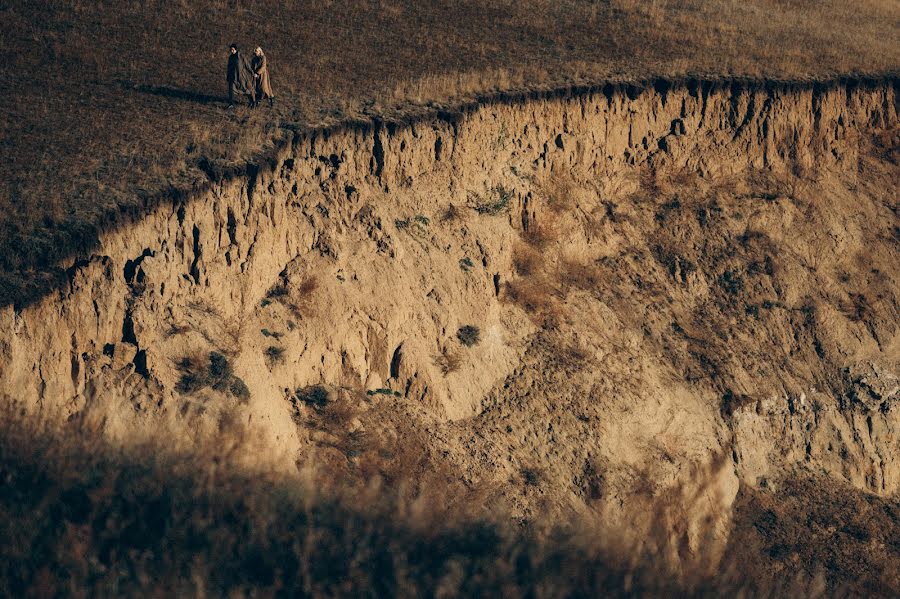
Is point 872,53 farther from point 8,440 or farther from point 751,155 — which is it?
point 8,440

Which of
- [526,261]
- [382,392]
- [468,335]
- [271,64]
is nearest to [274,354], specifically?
[382,392]

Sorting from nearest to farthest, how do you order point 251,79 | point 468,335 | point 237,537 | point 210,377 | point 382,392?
point 237,537 < point 210,377 < point 382,392 < point 468,335 < point 251,79

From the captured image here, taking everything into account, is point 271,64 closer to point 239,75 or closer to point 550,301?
point 239,75

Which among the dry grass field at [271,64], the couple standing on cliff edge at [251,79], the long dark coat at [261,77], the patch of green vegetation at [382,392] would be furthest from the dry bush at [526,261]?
the long dark coat at [261,77]

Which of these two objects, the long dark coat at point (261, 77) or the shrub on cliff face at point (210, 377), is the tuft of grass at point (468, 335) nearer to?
the shrub on cliff face at point (210, 377)

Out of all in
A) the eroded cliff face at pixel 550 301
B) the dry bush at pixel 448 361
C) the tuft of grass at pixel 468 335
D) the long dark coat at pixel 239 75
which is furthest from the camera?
the long dark coat at pixel 239 75

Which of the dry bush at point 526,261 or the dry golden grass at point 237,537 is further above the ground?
the dry bush at point 526,261

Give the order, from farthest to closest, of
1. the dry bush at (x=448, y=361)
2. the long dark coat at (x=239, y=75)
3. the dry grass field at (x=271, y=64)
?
the long dark coat at (x=239, y=75), the dry bush at (x=448, y=361), the dry grass field at (x=271, y=64)
